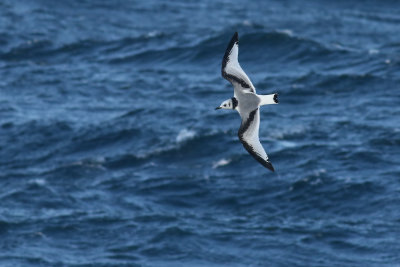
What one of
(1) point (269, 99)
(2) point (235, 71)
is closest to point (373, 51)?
(2) point (235, 71)

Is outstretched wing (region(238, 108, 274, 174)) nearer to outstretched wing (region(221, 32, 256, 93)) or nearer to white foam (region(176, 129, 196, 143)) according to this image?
outstretched wing (region(221, 32, 256, 93))

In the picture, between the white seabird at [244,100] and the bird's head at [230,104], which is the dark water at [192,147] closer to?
the white seabird at [244,100]

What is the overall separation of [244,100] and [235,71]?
0.81 meters

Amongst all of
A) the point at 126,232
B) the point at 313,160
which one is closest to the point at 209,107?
the point at 313,160

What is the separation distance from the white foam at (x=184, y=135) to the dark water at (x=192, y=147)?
108 mm

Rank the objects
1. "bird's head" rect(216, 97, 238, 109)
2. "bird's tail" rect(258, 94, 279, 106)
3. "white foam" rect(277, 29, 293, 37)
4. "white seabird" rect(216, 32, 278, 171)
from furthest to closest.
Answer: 1. "white foam" rect(277, 29, 293, 37)
2. "white seabird" rect(216, 32, 278, 171)
3. "bird's head" rect(216, 97, 238, 109)
4. "bird's tail" rect(258, 94, 279, 106)

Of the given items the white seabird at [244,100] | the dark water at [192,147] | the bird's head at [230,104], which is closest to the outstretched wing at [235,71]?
the white seabird at [244,100]

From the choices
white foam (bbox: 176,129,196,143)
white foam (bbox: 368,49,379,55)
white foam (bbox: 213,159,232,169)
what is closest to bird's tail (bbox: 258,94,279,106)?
white foam (bbox: 213,159,232,169)

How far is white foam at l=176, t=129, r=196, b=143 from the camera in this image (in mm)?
49750

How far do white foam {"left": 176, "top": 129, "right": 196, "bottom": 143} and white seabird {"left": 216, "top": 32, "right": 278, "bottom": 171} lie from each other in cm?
2394

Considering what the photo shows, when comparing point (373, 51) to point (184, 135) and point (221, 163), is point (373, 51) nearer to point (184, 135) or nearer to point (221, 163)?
point (184, 135)

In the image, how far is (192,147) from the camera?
4909 centimetres

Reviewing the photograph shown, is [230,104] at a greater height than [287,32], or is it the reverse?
[287,32]

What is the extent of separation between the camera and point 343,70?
2280 inches
